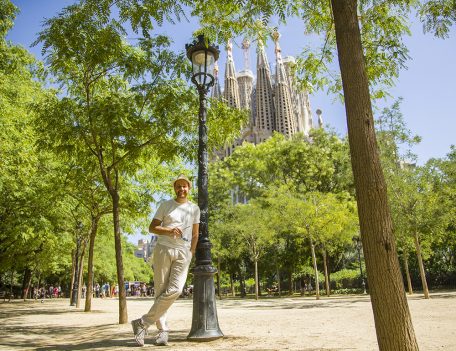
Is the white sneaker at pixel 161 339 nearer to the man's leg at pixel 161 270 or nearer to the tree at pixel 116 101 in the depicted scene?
→ the man's leg at pixel 161 270

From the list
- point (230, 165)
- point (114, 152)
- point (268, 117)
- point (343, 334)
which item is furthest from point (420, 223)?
point (268, 117)

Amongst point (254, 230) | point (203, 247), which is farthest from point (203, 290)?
point (254, 230)

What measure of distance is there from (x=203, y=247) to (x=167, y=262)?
0.98 meters

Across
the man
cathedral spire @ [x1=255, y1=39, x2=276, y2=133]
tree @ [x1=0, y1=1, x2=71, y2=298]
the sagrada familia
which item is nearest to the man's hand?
the man

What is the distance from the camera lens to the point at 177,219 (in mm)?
5055

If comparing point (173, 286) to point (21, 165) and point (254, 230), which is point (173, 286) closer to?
point (21, 165)

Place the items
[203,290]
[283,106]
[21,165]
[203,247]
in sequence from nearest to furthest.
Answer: [203,290] < [203,247] < [21,165] < [283,106]

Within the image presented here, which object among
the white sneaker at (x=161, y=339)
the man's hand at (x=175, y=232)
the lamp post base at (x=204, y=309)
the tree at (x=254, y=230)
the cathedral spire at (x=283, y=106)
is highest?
the cathedral spire at (x=283, y=106)

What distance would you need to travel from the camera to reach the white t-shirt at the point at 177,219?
16.4 feet

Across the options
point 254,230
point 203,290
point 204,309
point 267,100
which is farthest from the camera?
point 267,100

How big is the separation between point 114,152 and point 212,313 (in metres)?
4.63

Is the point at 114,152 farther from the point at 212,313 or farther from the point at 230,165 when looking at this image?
the point at 230,165

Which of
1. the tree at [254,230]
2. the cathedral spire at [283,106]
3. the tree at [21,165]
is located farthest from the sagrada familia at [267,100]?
the tree at [21,165]

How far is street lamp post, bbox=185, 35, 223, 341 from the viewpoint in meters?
5.43
